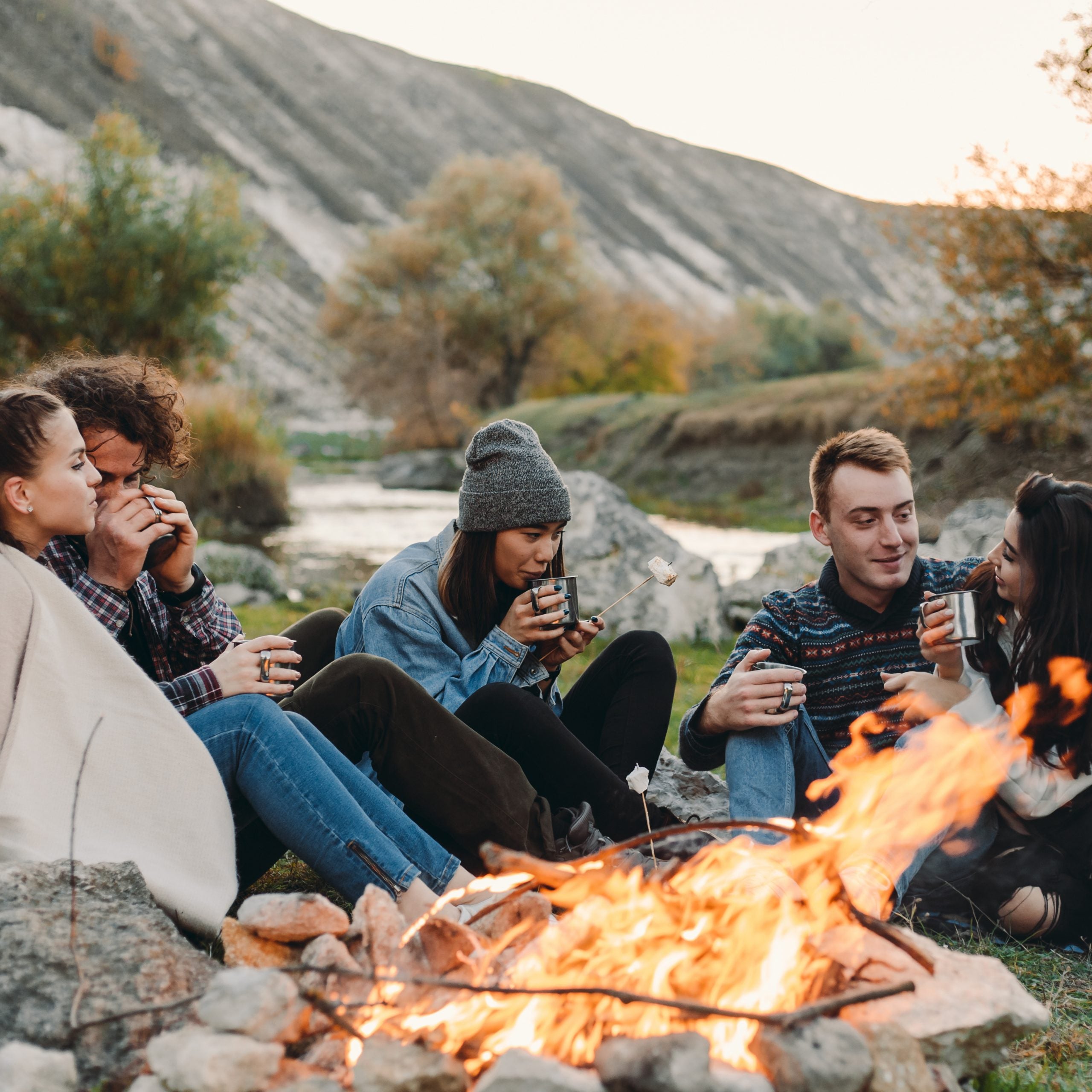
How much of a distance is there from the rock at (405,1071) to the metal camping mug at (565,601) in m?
1.57

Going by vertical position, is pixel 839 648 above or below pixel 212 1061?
above

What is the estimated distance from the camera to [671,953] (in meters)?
1.84

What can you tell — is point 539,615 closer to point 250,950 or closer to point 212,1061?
point 250,950

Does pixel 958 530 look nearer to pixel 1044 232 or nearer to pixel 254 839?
pixel 254 839

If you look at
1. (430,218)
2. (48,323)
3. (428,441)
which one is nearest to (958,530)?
(48,323)

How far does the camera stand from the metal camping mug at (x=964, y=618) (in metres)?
2.59

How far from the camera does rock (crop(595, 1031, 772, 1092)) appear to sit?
4.99 ft

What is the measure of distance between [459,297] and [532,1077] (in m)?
32.8

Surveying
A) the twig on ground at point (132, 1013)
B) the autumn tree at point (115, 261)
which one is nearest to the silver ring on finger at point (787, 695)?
the twig on ground at point (132, 1013)

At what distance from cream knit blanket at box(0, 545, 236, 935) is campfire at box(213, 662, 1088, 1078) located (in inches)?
15.3

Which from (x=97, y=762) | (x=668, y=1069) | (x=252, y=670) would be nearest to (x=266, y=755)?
(x=252, y=670)

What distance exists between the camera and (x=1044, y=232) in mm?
11945

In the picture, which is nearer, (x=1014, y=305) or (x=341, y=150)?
(x=1014, y=305)

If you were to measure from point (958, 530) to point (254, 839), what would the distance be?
588cm
